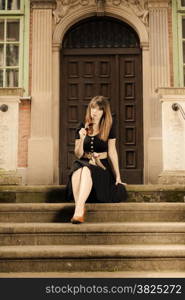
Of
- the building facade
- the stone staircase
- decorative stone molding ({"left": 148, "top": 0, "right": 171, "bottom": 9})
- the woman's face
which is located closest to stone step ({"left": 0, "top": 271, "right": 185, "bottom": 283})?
the stone staircase

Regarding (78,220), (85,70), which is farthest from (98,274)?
(85,70)

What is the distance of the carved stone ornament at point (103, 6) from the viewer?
809 cm

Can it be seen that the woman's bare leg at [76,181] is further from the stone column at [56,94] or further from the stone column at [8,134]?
the stone column at [56,94]

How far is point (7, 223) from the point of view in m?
4.32

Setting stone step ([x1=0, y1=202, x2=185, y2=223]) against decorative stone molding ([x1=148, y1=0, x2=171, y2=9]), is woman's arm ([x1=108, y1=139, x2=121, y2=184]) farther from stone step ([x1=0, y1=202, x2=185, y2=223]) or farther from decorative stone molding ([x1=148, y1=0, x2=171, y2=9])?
decorative stone molding ([x1=148, y1=0, x2=171, y2=9])

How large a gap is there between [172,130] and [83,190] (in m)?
2.14

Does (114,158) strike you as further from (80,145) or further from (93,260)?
(93,260)

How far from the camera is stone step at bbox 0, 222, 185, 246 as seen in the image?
397 centimetres

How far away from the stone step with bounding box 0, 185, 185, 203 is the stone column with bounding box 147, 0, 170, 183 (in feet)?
8.59

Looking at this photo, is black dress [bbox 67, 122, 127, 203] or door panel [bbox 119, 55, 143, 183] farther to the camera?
door panel [bbox 119, 55, 143, 183]

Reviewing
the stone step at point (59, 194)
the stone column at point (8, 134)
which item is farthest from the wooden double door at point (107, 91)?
the stone step at point (59, 194)

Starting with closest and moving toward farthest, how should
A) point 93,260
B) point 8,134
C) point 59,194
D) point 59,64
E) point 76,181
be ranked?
point 93,260 → point 76,181 → point 59,194 → point 8,134 → point 59,64

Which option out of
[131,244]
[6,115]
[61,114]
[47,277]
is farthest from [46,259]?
[61,114]

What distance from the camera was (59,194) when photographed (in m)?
5.08
